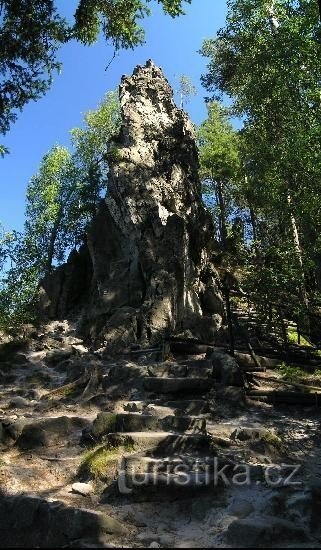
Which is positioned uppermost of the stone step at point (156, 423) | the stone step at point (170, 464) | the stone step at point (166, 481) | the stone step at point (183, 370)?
the stone step at point (183, 370)

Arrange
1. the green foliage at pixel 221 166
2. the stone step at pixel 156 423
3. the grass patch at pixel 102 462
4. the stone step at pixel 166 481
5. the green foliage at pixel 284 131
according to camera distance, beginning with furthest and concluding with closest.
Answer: the green foliage at pixel 221 166
the green foliage at pixel 284 131
the stone step at pixel 156 423
the grass patch at pixel 102 462
the stone step at pixel 166 481

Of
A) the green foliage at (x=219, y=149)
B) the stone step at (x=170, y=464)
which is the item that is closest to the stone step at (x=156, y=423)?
the stone step at (x=170, y=464)

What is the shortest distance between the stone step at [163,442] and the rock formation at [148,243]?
10791mm

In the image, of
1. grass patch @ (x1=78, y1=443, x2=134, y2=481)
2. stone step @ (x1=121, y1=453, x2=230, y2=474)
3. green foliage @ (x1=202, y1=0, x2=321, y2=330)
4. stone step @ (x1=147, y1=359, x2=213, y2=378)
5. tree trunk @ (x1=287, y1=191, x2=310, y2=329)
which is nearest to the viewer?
stone step @ (x1=121, y1=453, x2=230, y2=474)

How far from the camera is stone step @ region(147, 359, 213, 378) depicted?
1213 centimetres

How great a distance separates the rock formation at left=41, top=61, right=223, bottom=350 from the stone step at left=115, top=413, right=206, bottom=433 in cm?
968

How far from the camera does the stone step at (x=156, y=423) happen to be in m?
8.27

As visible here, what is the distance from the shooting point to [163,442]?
7312 millimetres

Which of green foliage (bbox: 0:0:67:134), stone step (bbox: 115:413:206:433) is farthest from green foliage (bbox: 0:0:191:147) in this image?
stone step (bbox: 115:413:206:433)

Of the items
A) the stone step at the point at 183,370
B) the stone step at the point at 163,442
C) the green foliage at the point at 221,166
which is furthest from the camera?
the green foliage at the point at 221,166

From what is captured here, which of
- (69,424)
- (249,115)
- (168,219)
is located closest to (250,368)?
(69,424)

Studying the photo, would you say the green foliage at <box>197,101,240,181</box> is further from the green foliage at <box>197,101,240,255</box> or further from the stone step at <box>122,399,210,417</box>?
the stone step at <box>122,399,210,417</box>

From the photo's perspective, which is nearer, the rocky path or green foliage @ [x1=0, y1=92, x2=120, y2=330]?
the rocky path

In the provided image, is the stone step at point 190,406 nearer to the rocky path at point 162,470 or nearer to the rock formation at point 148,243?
the rocky path at point 162,470
